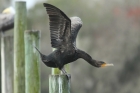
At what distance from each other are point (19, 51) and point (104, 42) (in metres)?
26.5

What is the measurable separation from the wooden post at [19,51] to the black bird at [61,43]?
1696mm

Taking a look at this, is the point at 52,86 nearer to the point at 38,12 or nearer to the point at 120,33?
the point at 120,33

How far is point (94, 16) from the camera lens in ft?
136

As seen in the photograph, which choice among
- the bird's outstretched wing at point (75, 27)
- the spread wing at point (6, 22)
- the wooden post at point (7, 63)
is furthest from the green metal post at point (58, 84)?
the spread wing at point (6, 22)

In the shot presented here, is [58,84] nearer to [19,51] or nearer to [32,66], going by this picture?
[32,66]

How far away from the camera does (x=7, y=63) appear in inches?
461

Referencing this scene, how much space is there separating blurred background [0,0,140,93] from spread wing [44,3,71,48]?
20.7 m

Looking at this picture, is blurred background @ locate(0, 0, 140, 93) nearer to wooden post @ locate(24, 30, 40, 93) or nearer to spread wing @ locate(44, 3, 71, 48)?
wooden post @ locate(24, 30, 40, 93)

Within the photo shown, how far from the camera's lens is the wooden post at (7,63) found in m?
11.7

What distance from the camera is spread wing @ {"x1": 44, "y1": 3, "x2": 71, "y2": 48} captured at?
9.00m

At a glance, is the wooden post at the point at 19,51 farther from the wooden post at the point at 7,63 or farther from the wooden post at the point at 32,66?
the wooden post at the point at 32,66

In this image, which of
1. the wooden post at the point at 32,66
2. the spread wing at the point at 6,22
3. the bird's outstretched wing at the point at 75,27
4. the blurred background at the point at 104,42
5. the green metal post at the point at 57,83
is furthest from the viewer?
the blurred background at the point at 104,42

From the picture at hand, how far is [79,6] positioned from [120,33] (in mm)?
6666

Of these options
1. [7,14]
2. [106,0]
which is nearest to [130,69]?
[106,0]
